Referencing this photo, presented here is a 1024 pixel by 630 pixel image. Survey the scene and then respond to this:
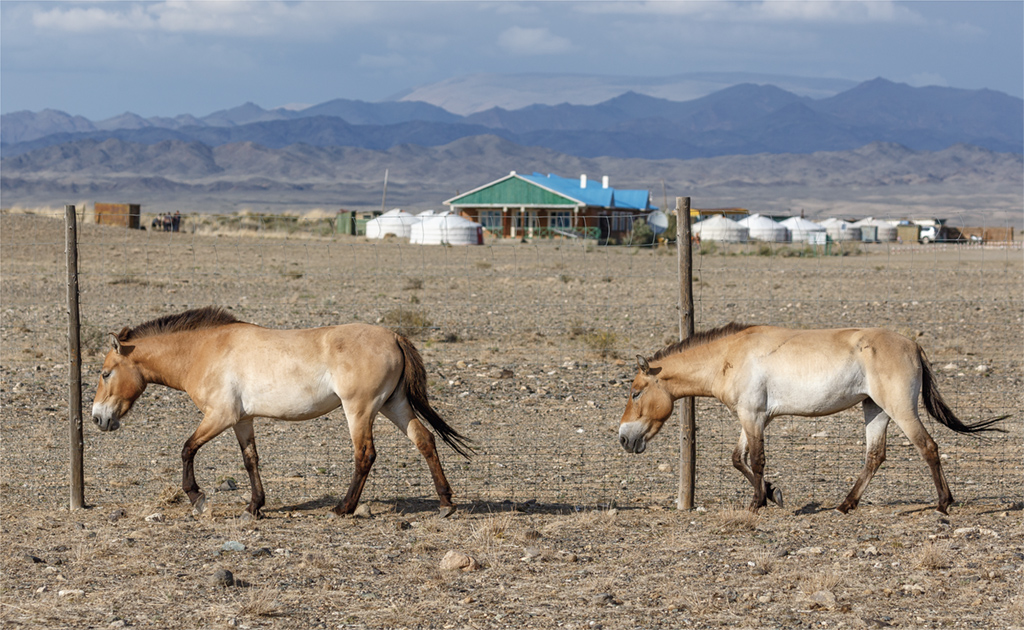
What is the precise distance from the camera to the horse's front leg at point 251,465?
7.92m

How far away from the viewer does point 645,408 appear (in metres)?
8.36

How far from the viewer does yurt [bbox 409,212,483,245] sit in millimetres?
54125

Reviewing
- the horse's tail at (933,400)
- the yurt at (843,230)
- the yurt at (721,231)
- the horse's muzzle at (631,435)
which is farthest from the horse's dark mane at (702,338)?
the yurt at (843,230)

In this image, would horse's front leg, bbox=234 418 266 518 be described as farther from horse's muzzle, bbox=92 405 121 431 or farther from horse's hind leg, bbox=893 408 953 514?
horse's hind leg, bbox=893 408 953 514

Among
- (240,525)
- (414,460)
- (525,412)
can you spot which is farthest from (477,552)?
(525,412)

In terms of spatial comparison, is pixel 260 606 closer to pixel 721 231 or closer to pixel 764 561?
pixel 764 561

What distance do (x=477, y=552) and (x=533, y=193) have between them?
207 ft

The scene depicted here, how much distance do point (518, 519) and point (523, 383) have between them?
6.15 m

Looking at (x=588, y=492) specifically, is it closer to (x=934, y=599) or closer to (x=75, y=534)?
(x=934, y=599)

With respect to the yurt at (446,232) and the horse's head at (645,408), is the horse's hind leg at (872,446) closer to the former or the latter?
the horse's head at (645,408)

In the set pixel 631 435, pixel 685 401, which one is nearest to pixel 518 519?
pixel 631 435

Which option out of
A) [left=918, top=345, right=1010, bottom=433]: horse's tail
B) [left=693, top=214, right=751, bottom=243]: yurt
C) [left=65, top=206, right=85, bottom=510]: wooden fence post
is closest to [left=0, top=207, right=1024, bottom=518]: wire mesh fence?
[left=65, top=206, right=85, bottom=510]: wooden fence post

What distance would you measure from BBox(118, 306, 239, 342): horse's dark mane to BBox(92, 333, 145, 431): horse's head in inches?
8.3

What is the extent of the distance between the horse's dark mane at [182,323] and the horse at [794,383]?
3.49 meters
